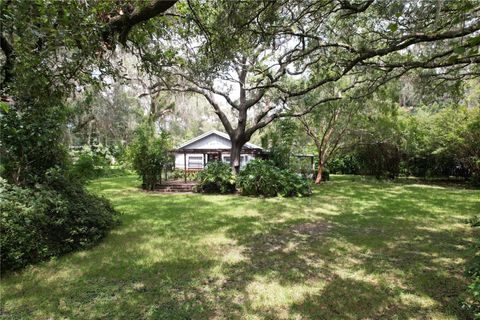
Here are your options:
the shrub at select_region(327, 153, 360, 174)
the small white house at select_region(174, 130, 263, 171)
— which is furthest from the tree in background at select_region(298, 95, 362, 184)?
the shrub at select_region(327, 153, 360, 174)

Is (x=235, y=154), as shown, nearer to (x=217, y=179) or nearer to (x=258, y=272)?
(x=217, y=179)

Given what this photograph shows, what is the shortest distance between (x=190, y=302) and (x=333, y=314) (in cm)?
161

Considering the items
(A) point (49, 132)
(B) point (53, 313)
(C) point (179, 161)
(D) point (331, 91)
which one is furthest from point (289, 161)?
(B) point (53, 313)

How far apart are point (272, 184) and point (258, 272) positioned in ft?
23.7

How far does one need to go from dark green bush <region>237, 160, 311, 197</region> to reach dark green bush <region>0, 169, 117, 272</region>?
6.48 meters

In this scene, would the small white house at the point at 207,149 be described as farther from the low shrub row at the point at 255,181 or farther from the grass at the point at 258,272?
the grass at the point at 258,272

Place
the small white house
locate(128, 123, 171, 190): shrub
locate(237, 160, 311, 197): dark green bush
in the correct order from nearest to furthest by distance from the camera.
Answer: locate(237, 160, 311, 197): dark green bush, locate(128, 123, 171, 190): shrub, the small white house

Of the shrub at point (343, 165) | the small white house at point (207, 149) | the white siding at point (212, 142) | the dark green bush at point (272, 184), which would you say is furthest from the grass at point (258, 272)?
the shrub at point (343, 165)

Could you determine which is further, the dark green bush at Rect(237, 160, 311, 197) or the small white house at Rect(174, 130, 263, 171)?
the small white house at Rect(174, 130, 263, 171)

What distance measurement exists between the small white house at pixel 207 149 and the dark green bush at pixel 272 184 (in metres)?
5.29

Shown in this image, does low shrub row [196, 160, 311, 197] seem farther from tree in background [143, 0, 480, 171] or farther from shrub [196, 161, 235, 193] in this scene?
tree in background [143, 0, 480, 171]

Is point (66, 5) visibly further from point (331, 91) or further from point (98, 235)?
point (331, 91)

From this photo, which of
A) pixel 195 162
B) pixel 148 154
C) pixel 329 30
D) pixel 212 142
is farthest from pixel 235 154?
pixel 195 162

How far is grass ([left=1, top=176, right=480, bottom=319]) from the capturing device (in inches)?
126
